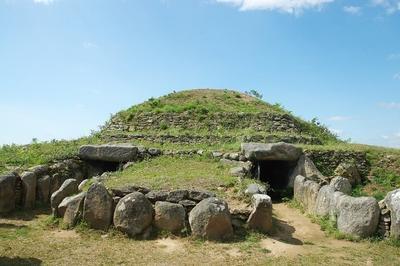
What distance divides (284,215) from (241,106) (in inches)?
502

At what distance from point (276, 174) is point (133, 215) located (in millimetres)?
9772

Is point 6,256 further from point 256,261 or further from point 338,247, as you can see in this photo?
point 338,247

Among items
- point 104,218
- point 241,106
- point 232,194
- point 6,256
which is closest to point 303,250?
point 232,194

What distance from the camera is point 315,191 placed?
1255 centimetres

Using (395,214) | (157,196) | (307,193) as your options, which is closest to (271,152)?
(307,193)

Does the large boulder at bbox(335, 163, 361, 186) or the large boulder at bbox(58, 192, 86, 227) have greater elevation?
the large boulder at bbox(335, 163, 361, 186)

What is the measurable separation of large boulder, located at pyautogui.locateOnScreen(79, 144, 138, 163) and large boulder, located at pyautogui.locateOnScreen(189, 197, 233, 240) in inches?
315

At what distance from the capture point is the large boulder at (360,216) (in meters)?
9.74

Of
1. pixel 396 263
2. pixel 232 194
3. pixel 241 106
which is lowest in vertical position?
pixel 396 263

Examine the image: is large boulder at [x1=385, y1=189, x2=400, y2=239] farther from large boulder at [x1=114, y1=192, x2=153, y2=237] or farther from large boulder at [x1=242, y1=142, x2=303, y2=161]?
large boulder at [x1=242, y1=142, x2=303, y2=161]

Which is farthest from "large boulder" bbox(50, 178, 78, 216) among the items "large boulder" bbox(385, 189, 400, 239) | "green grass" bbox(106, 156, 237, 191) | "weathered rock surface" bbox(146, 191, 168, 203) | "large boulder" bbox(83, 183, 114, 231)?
"large boulder" bbox(385, 189, 400, 239)

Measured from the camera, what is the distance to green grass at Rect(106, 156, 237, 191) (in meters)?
12.6

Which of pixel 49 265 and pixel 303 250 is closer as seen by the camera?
pixel 49 265

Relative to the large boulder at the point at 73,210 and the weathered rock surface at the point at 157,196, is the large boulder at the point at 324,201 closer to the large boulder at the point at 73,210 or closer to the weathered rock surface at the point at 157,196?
the weathered rock surface at the point at 157,196
